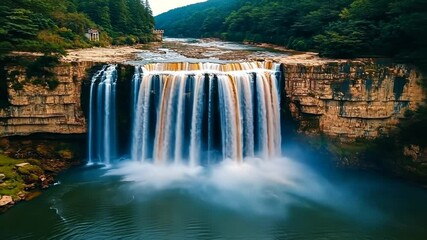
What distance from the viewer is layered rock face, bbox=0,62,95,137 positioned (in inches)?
878

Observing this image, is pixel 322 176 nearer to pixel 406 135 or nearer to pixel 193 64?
pixel 406 135

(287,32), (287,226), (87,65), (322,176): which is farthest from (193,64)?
(287,32)

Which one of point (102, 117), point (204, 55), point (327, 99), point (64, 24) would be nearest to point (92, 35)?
point (64, 24)

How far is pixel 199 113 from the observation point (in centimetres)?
2381

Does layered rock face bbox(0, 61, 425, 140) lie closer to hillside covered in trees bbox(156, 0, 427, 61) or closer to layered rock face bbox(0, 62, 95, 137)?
layered rock face bbox(0, 62, 95, 137)

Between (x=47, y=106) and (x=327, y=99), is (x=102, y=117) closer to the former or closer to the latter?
(x=47, y=106)

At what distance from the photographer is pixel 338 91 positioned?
75.9 ft

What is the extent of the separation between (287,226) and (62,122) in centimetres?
1387

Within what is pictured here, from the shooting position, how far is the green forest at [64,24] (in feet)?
81.4

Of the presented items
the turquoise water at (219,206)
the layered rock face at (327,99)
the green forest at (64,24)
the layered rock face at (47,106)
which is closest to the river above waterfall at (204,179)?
the turquoise water at (219,206)

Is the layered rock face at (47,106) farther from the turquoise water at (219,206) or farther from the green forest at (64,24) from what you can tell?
the turquoise water at (219,206)

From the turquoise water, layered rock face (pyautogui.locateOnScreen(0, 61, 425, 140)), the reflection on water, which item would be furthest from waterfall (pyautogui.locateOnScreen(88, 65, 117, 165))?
the reflection on water

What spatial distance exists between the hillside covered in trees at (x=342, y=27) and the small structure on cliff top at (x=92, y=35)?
19188 millimetres

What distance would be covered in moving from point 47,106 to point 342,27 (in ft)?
64.7
